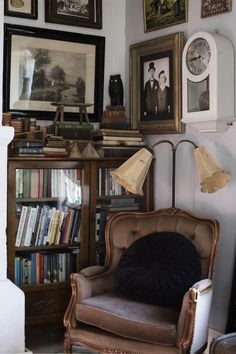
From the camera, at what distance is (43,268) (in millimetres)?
3588

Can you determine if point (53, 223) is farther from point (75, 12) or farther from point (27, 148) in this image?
point (75, 12)

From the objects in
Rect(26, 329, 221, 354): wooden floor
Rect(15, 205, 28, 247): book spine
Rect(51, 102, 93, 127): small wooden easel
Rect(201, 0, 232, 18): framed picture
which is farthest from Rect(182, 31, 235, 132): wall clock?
Rect(26, 329, 221, 354): wooden floor

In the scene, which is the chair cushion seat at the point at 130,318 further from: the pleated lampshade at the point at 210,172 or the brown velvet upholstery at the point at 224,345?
the pleated lampshade at the point at 210,172

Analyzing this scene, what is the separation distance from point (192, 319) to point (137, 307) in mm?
371

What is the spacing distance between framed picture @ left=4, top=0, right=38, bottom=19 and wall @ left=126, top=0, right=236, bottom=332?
2.77 feet

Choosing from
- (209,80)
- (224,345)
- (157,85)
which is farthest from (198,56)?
(224,345)

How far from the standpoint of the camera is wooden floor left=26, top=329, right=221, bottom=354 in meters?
3.42

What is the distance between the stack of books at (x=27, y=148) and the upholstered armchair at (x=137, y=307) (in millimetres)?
654

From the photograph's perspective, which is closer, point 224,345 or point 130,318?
point 224,345

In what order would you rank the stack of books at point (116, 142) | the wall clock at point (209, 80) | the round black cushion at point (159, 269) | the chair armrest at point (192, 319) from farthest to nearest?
the stack of books at point (116, 142) < the wall clock at point (209, 80) < the round black cushion at point (159, 269) < the chair armrest at point (192, 319)

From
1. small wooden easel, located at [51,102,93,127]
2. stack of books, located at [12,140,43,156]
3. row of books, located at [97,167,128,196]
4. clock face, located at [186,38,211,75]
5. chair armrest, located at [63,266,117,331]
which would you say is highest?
clock face, located at [186,38,211,75]

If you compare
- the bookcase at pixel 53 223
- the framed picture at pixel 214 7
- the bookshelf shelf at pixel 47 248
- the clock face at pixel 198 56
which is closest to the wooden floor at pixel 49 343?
the bookcase at pixel 53 223

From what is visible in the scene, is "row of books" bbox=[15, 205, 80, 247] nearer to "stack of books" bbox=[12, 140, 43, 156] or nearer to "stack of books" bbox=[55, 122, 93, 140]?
"stack of books" bbox=[12, 140, 43, 156]

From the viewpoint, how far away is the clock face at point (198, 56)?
3.31 meters
